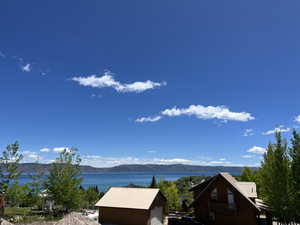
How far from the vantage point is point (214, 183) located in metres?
34.8

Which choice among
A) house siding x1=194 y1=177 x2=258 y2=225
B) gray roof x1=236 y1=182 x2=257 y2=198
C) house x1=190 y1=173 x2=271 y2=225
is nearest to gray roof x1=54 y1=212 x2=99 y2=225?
house x1=190 y1=173 x2=271 y2=225

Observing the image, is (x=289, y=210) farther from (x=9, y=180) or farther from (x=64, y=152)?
(x=64, y=152)

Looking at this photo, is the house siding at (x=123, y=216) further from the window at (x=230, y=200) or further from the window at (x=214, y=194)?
the window at (x=230, y=200)

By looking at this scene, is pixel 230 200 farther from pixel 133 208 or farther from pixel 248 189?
pixel 133 208

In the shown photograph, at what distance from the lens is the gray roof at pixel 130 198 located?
105ft

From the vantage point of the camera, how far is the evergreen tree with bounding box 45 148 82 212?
34938mm

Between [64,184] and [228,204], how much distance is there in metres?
23.4

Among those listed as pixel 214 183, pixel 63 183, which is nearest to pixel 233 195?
pixel 214 183

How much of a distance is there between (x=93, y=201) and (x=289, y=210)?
1763 inches

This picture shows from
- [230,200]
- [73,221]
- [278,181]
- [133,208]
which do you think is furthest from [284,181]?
[73,221]

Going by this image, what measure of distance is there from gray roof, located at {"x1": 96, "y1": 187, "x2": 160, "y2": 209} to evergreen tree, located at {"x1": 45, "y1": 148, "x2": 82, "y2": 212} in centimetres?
439

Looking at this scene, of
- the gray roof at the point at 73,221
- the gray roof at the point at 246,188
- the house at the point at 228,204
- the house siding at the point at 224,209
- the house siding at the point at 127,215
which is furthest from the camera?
the gray roof at the point at 246,188

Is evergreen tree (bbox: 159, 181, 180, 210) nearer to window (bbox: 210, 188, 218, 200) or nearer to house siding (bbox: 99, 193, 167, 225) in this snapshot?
house siding (bbox: 99, 193, 167, 225)

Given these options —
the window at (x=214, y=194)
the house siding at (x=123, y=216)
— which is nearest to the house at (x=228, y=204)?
the window at (x=214, y=194)
